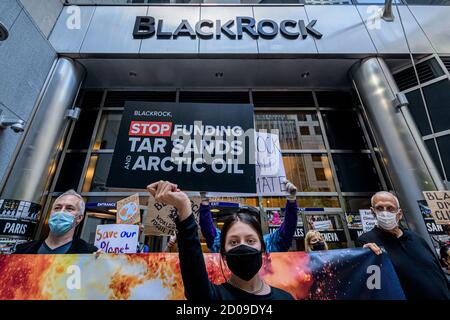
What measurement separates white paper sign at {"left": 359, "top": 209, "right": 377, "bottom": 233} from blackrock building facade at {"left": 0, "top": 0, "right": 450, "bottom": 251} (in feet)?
1.55

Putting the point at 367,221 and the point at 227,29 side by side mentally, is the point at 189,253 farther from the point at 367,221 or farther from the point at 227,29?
the point at 227,29

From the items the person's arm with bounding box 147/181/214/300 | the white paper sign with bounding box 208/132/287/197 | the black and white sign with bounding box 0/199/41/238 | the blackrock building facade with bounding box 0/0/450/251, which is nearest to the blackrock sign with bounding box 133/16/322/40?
the blackrock building facade with bounding box 0/0/450/251

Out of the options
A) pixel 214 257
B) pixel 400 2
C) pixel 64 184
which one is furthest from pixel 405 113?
pixel 64 184

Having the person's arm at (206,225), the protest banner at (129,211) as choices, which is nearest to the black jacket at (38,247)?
the protest banner at (129,211)

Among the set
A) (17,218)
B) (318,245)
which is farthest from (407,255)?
(17,218)

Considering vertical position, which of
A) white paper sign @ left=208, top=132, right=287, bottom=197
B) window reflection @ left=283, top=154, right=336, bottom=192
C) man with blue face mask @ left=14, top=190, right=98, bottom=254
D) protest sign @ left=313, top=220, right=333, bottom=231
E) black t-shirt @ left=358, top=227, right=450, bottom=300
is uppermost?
window reflection @ left=283, top=154, right=336, bottom=192

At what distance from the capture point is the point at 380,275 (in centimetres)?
179

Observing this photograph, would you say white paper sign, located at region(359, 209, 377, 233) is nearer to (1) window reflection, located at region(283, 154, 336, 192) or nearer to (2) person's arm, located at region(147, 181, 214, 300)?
(1) window reflection, located at region(283, 154, 336, 192)

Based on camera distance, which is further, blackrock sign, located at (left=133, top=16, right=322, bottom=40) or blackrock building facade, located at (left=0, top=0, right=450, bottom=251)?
blackrock sign, located at (left=133, top=16, right=322, bottom=40)

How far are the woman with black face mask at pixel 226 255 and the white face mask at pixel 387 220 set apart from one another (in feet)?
5.74

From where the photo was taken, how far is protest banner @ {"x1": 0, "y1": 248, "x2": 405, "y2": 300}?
5.54 feet

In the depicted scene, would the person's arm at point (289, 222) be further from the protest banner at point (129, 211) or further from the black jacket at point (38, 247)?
the protest banner at point (129, 211)

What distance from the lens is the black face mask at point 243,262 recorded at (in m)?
1.25

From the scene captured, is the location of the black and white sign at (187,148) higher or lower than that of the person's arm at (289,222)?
higher
